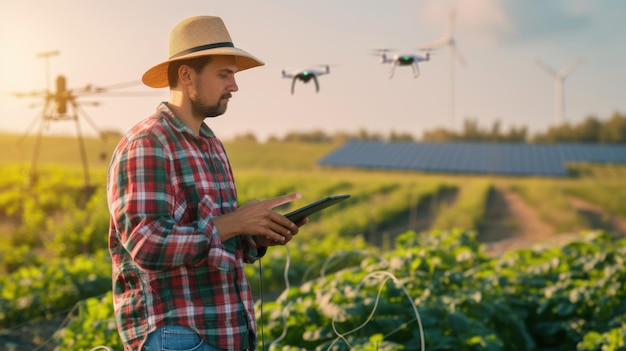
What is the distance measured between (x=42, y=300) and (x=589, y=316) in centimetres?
383

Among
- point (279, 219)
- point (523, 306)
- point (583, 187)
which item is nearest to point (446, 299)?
point (523, 306)

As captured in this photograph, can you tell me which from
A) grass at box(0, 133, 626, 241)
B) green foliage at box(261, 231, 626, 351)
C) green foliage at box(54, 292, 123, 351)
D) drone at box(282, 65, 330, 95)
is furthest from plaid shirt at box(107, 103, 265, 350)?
grass at box(0, 133, 626, 241)

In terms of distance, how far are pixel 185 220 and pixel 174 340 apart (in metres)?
0.32

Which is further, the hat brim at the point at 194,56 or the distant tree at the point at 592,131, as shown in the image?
the distant tree at the point at 592,131

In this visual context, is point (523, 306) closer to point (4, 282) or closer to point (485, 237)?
point (4, 282)

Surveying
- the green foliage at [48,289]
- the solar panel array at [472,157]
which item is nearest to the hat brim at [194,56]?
the green foliage at [48,289]

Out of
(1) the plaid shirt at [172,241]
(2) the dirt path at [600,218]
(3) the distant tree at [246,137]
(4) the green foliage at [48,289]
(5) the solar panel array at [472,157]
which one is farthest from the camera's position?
(3) the distant tree at [246,137]

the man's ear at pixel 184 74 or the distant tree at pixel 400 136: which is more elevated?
the man's ear at pixel 184 74

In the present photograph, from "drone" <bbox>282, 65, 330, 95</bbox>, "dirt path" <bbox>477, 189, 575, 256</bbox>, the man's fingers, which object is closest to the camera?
the man's fingers

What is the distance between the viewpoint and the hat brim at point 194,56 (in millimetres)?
1981

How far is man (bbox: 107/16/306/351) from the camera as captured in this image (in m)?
1.85

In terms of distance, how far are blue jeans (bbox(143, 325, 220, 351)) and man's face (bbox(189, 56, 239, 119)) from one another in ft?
1.96

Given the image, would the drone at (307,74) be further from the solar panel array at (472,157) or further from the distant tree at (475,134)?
the distant tree at (475,134)

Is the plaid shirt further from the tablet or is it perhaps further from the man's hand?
the tablet
